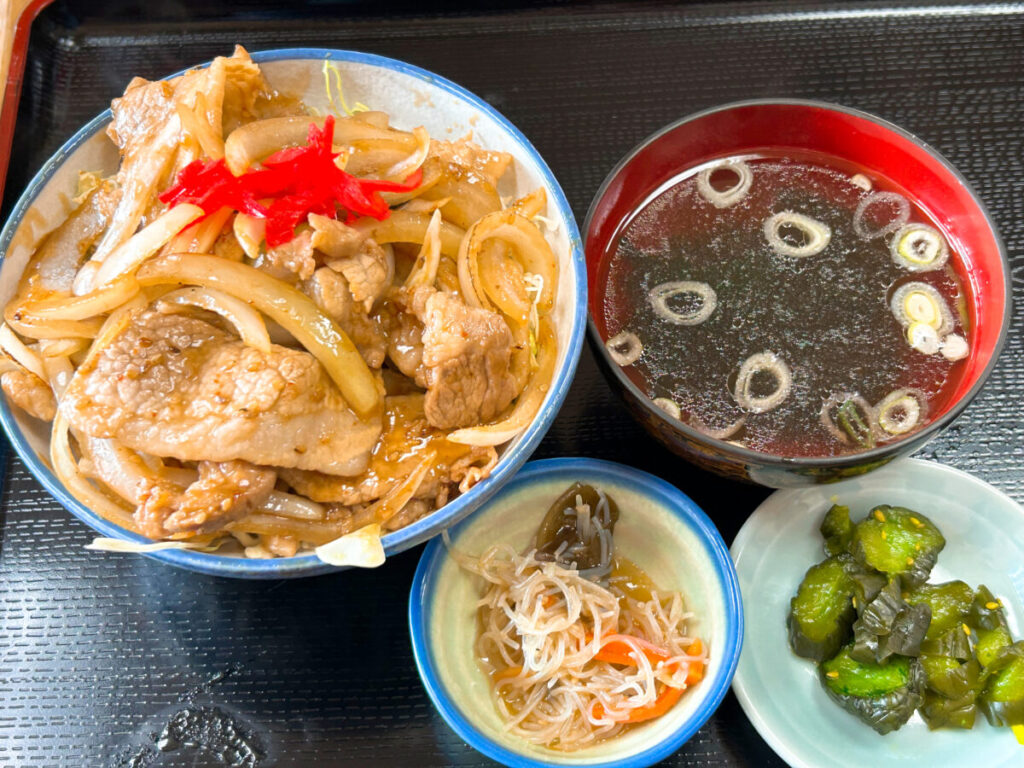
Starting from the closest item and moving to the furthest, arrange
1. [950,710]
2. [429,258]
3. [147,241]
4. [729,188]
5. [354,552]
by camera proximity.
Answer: [354,552] → [147,241] → [429,258] → [950,710] → [729,188]

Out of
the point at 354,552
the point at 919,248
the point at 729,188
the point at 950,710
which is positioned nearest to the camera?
the point at 354,552

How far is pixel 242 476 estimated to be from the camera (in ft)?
5.71

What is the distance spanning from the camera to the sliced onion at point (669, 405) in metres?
2.12

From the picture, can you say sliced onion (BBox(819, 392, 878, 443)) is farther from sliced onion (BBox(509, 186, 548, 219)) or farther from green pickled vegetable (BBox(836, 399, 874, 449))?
sliced onion (BBox(509, 186, 548, 219))

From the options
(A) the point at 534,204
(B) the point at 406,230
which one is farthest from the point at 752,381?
(B) the point at 406,230

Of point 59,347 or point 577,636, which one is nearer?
point 59,347

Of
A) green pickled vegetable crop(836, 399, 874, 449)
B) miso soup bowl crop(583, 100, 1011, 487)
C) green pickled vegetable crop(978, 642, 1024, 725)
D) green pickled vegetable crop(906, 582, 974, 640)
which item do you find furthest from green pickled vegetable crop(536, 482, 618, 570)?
green pickled vegetable crop(978, 642, 1024, 725)

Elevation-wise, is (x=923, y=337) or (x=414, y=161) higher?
(x=414, y=161)

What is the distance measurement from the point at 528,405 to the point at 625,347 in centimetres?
38

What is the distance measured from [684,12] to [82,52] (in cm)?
211

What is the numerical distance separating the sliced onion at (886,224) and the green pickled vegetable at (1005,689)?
43.1 inches

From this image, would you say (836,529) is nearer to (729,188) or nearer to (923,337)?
(923,337)

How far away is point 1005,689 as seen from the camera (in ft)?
6.66

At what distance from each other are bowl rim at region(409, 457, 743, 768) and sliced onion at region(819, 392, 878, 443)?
0.38m
